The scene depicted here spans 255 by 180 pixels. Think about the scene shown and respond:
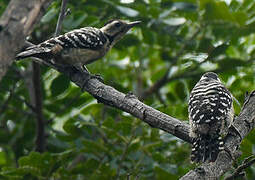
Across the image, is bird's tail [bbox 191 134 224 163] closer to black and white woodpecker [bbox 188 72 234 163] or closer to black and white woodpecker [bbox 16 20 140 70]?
black and white woodpecker [bbox 188 72 234 163]

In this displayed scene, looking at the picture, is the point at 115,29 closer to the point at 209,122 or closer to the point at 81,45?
the point at 81,45

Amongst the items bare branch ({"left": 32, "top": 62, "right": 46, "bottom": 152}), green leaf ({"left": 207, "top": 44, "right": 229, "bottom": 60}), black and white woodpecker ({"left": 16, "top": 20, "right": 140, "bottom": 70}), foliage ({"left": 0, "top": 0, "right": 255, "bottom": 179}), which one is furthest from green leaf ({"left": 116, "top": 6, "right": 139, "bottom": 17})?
bare branch ({"left": 32, "top": 62, "right": 46, "bottom": 152})

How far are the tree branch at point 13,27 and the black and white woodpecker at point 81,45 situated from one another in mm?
2106

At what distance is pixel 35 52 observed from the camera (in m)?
4.29

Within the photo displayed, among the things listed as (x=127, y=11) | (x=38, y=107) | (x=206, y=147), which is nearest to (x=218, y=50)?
(x=127, y=11)

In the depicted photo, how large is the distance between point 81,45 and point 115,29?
564mm

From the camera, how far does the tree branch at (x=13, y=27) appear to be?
6.79 feet

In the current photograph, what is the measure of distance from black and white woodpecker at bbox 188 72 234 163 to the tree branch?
1.87 metres

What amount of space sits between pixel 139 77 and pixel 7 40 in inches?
188

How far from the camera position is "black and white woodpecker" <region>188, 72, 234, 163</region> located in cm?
372

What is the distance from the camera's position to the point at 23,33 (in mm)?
2182

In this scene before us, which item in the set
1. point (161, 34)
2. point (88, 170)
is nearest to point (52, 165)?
point (88, 170)

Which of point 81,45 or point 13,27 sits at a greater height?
point 13,27

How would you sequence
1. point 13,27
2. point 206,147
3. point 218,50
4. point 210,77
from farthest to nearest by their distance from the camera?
point 210,77 < point 218,50 < point 206,147 < point 13,27
